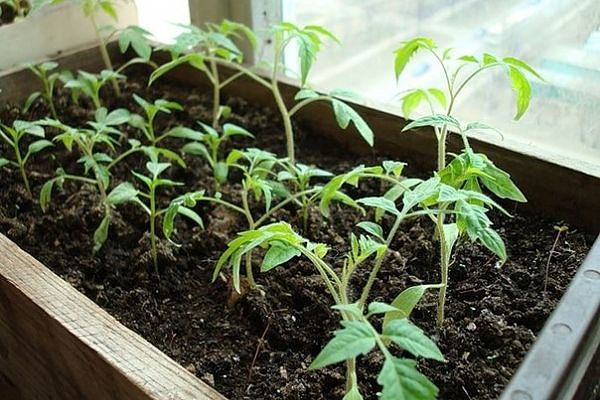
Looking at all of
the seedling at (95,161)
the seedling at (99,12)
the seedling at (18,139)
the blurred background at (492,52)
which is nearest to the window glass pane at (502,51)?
the blurred background at (492,52)

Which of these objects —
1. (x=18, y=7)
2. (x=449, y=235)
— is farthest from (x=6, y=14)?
(x=449, y=235)

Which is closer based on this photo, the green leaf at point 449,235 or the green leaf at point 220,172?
the green leaf at point 449,235

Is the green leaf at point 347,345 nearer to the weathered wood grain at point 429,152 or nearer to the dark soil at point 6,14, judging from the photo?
the weathered wood grain at point 429,152

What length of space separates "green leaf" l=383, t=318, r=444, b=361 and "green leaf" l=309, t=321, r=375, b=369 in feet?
0.08

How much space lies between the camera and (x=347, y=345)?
1.96ft

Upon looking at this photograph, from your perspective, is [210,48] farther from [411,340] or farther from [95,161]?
[411,340]

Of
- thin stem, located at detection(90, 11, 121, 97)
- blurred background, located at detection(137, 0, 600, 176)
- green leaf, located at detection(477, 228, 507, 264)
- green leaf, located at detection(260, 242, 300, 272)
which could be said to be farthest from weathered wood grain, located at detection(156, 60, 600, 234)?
green leaf, located at detection(260, 242, 300, 272)

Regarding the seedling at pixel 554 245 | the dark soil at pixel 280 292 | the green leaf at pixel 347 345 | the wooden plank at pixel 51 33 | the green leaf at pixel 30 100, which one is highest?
the green leaf at pixel 347 345

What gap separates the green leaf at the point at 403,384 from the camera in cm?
58

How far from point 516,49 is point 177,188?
0.59m

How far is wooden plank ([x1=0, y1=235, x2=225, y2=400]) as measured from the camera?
0.78 m

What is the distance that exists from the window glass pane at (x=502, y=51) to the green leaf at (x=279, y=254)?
42cm

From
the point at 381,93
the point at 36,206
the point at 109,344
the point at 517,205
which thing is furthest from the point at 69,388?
the point at 381,93

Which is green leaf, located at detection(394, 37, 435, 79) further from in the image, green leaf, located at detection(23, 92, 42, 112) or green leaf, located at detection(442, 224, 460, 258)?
green leaf, located at detection(23, 92, 42, 112)
